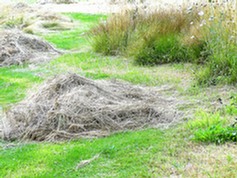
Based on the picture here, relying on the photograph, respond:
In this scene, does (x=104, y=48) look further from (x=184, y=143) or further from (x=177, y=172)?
(x=177, y=172)

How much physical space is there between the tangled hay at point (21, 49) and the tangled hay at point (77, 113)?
11.3 feet

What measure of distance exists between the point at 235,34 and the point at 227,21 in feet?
0.79

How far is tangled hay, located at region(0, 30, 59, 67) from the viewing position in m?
8.54

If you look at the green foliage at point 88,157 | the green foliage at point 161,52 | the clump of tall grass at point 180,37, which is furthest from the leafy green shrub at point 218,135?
the green foliage at point 161,52

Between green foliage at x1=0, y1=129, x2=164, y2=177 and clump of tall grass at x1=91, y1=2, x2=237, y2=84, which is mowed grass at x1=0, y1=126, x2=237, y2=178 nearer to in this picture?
green foliage at x1=0, y1=129, x2=164, y2=177

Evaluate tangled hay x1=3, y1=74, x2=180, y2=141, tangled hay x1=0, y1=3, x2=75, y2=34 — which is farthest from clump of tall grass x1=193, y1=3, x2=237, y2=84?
tangled hay x1=0, y1=3, x2=75, y2=34

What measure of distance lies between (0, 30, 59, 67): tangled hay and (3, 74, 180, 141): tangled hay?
3.45m

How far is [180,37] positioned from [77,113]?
349 cm

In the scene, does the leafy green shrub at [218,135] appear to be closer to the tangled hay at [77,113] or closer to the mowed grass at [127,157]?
the mowed grass at [127,157]

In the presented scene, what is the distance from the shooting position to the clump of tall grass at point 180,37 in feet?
20.1

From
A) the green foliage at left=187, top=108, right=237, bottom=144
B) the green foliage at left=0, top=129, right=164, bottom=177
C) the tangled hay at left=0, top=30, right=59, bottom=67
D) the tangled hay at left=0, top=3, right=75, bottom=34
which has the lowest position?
the tangled hay at left=0, top=3, right=75, bottom=34

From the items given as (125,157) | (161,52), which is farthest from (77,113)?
(161,52)

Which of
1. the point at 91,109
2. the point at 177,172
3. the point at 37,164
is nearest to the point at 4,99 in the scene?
the point at 91,109

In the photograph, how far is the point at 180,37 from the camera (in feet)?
25.1
